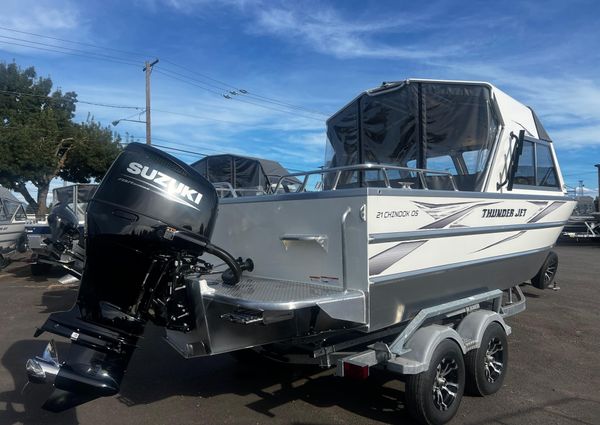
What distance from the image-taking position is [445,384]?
4.16 metres

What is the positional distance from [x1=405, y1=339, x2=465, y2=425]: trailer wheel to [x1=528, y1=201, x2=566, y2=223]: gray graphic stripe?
2240 millimetres

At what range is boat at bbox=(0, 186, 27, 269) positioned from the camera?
14.1 meters

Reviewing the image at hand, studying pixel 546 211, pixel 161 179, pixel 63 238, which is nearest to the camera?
pixel 161 179

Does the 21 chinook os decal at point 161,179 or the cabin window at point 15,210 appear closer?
the 21 chinook os decal at point 161,179

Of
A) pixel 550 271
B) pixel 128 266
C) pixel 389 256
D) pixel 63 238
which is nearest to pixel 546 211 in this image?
pixel 389 256

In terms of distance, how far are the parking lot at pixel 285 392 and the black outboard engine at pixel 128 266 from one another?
1312 millimetres

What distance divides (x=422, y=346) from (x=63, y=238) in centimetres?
497

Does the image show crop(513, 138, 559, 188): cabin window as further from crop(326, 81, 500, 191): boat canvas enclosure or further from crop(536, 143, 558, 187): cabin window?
crop(326, 81, 500, 191): boat canvas enclosure

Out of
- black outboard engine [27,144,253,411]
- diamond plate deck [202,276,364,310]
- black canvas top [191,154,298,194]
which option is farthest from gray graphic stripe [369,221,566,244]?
black canvas top [191,154,298,194]

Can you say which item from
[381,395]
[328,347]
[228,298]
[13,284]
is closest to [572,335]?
[381,395]

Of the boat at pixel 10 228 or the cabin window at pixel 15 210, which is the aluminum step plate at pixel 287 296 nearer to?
the boat at pixel 10 228

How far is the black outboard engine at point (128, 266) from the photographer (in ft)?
10.3

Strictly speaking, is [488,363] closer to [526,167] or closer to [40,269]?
[526,167]

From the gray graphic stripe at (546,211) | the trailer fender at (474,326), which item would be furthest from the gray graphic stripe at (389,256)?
the gray graphic stripe at (546,211)
